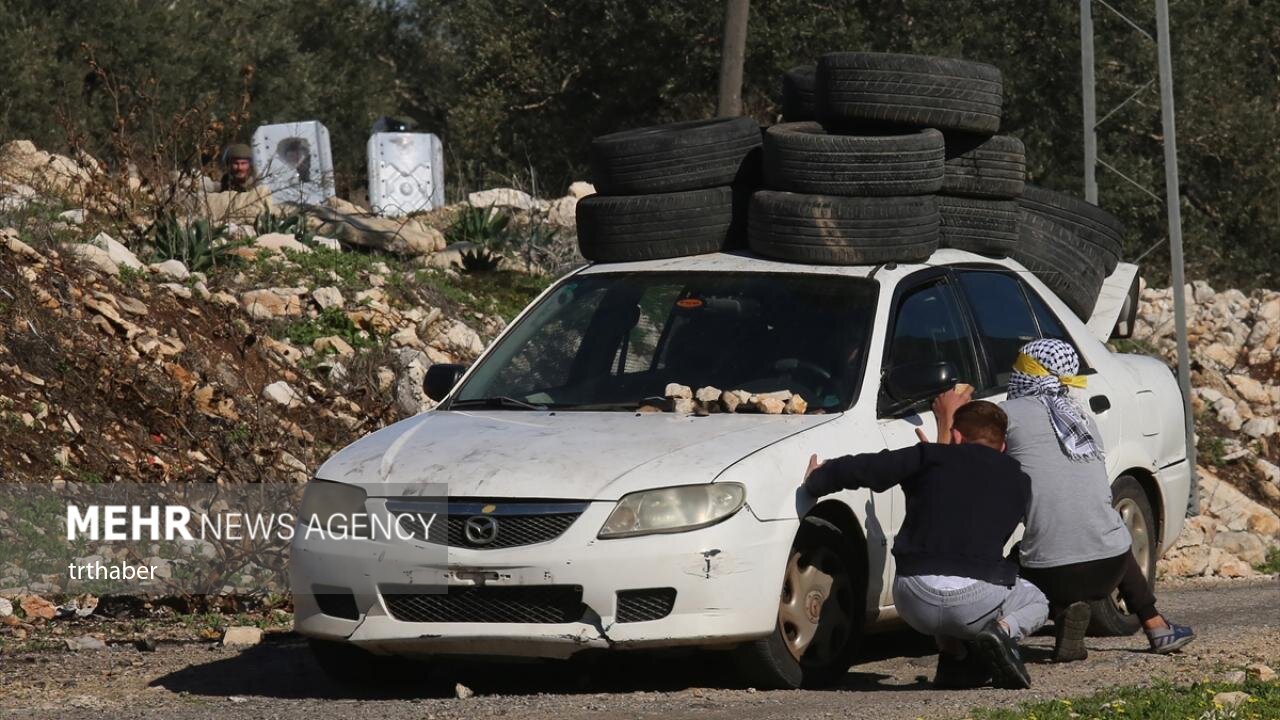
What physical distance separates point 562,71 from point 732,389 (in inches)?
928

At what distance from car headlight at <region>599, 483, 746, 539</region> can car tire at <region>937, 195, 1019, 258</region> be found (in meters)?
2.48

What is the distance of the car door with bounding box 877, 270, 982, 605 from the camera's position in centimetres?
761

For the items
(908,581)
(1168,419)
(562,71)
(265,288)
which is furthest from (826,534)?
(562,71)

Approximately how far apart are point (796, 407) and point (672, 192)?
1445mm

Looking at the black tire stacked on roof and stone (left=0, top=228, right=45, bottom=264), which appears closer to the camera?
the black tire stacked on roof

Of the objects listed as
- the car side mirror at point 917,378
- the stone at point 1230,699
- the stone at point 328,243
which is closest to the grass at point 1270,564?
the car side mirror at point 917,378

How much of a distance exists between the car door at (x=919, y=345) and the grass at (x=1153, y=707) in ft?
3.99

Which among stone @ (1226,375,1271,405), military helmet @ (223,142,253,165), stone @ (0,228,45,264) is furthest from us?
military helmet @ (223,142,253,165)

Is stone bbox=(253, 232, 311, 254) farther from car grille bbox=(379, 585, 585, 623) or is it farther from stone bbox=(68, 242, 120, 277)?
car grille bbox=(379, 585, 585, 623)

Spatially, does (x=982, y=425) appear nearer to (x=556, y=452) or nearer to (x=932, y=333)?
(x=932, y=333)

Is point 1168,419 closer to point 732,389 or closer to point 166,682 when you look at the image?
point 732,389

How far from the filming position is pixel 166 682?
24.8ft

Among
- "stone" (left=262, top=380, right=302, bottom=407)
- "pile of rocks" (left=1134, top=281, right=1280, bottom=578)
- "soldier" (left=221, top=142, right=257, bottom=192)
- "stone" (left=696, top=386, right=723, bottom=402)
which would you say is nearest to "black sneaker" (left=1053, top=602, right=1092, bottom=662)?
"stone" (left=696, top=386, right=723, bottom=402)

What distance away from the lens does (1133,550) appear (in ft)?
29.6
